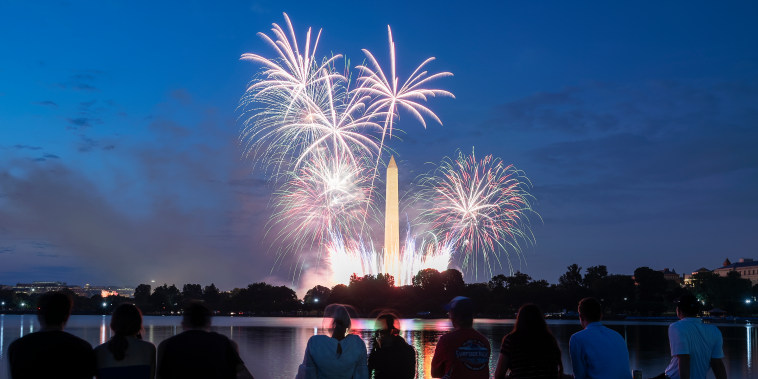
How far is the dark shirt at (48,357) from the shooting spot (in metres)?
6.64

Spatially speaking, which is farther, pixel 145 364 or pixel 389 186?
pixel 389 186

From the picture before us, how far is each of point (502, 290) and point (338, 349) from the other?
180 m

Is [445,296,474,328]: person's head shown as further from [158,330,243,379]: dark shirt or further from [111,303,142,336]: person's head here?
[111,303,142,336]: person's head

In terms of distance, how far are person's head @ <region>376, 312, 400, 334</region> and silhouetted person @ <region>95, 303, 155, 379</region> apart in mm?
3081

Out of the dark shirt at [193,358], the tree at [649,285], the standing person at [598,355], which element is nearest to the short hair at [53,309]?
the dark shirt at [193,358]

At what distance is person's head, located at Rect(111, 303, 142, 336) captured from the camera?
23.1ft

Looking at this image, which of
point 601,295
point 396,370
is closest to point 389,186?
point 601,295

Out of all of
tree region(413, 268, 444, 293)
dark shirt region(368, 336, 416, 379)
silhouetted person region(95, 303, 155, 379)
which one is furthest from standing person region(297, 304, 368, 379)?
tree region(413, 268, 444, 293)

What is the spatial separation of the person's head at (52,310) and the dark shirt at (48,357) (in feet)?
0.41

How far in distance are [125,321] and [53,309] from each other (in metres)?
0.72

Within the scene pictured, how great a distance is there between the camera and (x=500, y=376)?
7.71 meters

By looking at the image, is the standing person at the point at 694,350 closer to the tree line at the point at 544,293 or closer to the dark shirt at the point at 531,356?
the dark shirt at the point at 531,356

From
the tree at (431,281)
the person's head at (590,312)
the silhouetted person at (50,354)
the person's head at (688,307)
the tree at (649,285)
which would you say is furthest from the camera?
the tree at (649,285)

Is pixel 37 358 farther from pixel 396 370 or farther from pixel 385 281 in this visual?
pixel 385 281
